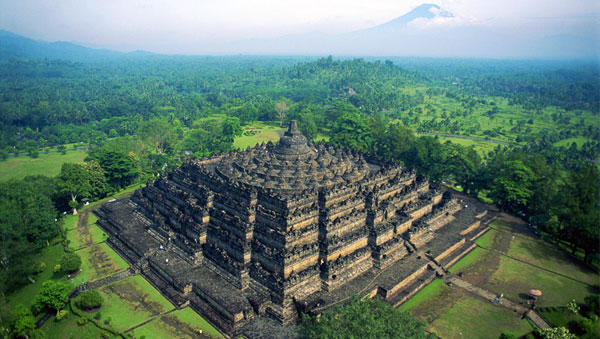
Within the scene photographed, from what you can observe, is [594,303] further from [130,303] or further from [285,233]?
[130,303]

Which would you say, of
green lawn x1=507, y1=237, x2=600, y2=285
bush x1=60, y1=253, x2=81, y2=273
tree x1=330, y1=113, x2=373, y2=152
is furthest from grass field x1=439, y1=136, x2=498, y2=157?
bush x1=60, y1=253, x2=81, y2=273

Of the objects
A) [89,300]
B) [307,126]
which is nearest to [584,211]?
[89,300]

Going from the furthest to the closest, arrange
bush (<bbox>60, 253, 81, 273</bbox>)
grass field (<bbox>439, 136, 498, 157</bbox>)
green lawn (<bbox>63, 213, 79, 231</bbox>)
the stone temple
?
grass field (<bbox>439, 136, 498, 157</bbox>) → green lawn (<bbox>63, 213, 79, 231</bbox>) → bush (<bbox>60, 253, 81, 273</bbox>) → the stone temple

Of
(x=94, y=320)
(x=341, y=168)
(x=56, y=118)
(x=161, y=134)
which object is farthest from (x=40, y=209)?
(x=56, y=118)

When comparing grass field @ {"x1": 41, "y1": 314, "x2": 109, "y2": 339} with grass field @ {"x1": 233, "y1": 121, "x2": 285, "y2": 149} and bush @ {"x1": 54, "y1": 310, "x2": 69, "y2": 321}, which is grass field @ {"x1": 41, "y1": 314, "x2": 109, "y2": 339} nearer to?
bush @ {"x1": 54, "y1": 310, "x2": 69, "y2": 321}

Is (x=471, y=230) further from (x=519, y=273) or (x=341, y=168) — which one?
(x=341, y=168)

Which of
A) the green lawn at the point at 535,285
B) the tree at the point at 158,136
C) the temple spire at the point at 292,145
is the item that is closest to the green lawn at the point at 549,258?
the green lawn at the point at 535,285

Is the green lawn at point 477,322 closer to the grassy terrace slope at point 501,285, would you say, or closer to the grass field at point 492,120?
the grassy terrace slope at point 501,285
